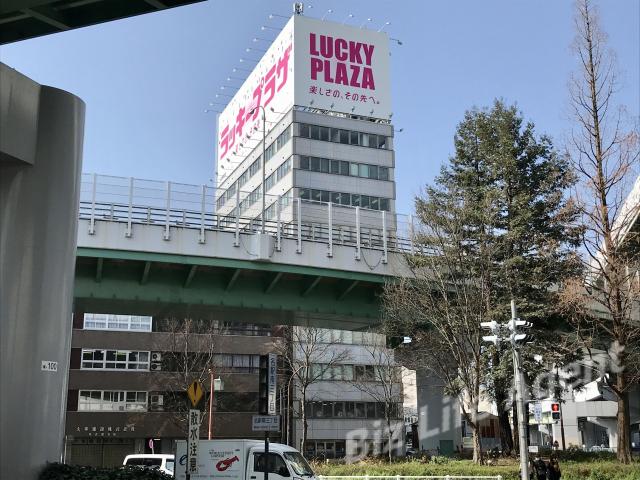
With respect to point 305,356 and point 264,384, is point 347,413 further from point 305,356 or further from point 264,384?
point 264,384

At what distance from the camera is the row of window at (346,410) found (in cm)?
6019

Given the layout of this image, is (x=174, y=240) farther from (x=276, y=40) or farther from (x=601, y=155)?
(x=276, y=40)

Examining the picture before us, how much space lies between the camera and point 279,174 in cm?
7188

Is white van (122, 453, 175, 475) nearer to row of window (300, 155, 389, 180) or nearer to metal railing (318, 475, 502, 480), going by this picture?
metal railing (318, 475, 502, 480)

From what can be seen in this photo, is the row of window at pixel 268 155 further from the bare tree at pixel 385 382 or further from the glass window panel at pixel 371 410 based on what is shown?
the glass window panel at pixel 371 410

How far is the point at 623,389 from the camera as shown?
25.2m

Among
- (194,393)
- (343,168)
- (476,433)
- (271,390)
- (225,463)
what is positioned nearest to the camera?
(194,393)

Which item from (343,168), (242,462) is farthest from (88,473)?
(343,168)

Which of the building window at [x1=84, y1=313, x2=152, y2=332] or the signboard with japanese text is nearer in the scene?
the building window at [x1=84, y1=313, x2=152, y2=332]

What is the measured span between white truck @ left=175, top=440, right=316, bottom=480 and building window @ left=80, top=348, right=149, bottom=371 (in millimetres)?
38533

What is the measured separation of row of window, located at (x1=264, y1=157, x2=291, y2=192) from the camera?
70000mm

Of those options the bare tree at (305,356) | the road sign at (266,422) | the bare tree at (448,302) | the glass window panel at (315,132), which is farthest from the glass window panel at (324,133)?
the road sign at (266,422)

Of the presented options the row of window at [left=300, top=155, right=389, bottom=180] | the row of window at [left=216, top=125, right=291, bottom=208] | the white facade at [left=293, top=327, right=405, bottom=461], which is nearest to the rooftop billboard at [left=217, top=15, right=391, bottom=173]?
the row of window at [left=216, top=125, right=291, bottom=208]

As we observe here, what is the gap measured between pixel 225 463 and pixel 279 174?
53.2 m
